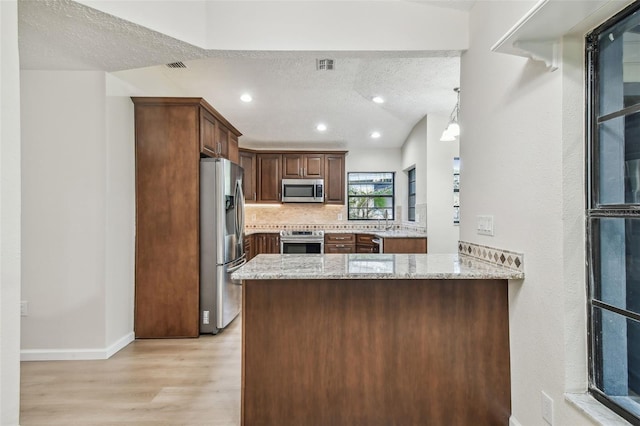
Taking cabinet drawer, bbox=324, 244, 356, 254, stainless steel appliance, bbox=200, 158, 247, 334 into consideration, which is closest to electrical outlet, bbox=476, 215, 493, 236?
stainless steel appliance, bbox=200, 158, 247, 334

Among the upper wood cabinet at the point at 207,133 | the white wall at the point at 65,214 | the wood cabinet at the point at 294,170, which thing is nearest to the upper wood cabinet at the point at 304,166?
the wood cabinet at the point at 294,170

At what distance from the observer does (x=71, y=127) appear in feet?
8.84

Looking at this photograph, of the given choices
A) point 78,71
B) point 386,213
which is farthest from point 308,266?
point 386,213

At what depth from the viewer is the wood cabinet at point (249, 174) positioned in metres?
5.64

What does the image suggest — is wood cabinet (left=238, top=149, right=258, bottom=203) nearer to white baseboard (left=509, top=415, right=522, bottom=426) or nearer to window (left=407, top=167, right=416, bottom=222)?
window (left=407, top=167, right=416, bottom=222)

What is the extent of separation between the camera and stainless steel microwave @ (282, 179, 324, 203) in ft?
18.5

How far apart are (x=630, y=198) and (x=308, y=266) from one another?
138 centimetres

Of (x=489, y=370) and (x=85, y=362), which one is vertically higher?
(x=489, y=370)

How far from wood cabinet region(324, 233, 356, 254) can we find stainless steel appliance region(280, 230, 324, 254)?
0.41 ft

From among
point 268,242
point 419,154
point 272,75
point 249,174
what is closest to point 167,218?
point 272,75

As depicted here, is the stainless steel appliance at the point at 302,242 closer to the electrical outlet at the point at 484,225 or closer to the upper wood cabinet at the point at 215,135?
the upper wood cabinet at the point at 215,135

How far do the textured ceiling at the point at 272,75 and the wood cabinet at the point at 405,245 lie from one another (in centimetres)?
172

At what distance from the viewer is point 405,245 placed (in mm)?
4309

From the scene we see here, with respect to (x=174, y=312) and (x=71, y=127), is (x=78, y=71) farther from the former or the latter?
(x=174, y=312)
